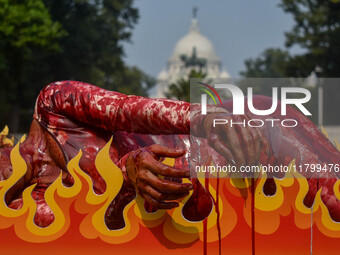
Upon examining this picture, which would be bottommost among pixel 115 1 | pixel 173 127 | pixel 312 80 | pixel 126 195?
pixel 126 195

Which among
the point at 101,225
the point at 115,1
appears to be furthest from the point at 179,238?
the point at 115,1

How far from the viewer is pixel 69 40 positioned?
1094 inches

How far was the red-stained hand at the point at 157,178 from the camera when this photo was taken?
2398mm

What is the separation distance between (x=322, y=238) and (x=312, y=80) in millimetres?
710

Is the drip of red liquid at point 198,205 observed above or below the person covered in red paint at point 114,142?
below

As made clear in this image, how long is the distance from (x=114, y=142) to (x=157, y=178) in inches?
17.0

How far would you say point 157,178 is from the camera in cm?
244

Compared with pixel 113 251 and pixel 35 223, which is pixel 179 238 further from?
pixel 35 223

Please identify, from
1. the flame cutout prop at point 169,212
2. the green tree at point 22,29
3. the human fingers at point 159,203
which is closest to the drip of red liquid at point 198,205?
the flame cutout prop at point 169,212

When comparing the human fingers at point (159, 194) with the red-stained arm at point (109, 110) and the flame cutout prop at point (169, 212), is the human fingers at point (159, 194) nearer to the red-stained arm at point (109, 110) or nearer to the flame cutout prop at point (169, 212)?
the flame cutout prop at point (169, 212)

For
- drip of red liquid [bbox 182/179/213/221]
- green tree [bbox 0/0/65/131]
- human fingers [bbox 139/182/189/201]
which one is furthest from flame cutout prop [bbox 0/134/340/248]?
green tree [bbox 0/0/65/131]

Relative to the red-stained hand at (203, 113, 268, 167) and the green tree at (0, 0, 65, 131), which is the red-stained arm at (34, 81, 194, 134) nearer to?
the red-stained hand at (203, 113, 268, 167)

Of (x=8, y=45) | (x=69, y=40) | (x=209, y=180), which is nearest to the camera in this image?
(x=209, y=180)

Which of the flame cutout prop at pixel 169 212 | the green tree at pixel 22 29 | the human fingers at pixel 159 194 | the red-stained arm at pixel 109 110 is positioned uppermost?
the green tree at pixel 22 29
